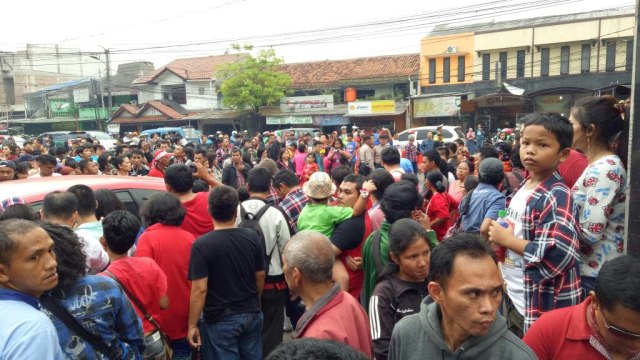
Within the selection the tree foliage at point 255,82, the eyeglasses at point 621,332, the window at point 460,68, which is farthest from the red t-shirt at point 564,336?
the tree foliage at point 255,82

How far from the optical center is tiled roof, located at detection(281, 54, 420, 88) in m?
33.3

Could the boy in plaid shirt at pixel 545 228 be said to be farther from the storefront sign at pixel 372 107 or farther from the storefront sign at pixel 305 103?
the storefront sign at pixel 305 103

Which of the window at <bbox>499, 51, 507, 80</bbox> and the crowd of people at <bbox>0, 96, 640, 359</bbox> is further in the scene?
the window at <bbox>499, 51, 507, 80</bbox>

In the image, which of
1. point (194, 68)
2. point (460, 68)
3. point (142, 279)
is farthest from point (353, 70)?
point (142, 279)

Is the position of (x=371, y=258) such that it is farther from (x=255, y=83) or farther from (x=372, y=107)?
(x=255, y=83)

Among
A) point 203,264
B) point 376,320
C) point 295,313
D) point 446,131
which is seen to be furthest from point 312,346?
point 446,131

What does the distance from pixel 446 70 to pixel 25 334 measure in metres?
32.5

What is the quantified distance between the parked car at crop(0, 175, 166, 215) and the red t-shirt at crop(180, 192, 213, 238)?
1.31 ft

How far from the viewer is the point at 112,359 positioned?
264cm

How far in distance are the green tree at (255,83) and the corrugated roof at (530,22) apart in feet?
35.8

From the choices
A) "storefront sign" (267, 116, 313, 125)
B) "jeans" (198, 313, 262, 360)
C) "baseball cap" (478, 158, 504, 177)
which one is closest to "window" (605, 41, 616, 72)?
"storefront sign" (267, 116, 313, 125)

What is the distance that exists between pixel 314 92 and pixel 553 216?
111ft

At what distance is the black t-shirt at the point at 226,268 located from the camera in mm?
3641

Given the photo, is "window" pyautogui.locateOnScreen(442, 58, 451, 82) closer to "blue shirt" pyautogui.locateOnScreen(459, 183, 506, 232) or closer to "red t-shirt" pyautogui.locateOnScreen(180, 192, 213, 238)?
"blue shirt" pyautogui.locateOnScreen(459, 183, 506, 232)
